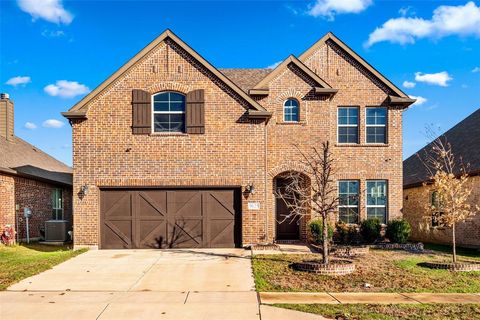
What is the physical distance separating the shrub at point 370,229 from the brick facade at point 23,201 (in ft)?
45.8

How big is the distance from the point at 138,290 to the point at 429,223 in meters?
15.5

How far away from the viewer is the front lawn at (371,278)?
977 cm

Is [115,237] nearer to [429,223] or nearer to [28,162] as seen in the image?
[28,162]

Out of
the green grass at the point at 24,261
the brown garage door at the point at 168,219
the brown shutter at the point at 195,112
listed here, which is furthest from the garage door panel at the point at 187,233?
the brown shutter at the point at 195,112

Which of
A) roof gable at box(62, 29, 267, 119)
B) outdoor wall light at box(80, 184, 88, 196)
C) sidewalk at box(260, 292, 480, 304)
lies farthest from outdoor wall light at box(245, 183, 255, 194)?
sidewalk at box(260, 292, 480, 304)

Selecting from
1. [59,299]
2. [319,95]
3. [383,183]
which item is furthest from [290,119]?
[59,299]

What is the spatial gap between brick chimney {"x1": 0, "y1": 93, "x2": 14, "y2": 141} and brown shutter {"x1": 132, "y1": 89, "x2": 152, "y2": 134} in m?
9.34

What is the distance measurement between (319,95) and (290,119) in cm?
149

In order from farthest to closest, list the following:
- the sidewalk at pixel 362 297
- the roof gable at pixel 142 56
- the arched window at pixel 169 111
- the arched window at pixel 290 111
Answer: the arched window at pixel 290 111
the arched window at pixel 169 111
the roof gable at pixel 142 56
the sidewalk at pixel 362 297

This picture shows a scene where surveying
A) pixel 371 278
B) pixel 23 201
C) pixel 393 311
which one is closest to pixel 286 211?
pixel 371 278

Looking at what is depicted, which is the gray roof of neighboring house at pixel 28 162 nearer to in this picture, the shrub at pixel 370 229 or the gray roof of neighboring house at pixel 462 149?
the shrub at pixel 370 229

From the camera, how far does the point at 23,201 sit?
18.6 metres

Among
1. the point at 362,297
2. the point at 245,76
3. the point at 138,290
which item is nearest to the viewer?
the point at 362,297

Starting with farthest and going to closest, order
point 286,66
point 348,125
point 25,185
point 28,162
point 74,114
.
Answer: point 28,162 < point 25,185 < point 348,125 < point 286,66 < point 74,114
